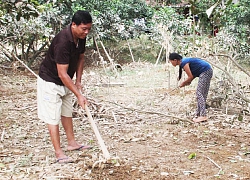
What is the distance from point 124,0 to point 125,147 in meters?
10.9

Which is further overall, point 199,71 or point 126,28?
point 126,28

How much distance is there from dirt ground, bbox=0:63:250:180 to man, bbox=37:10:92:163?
38 centimetres

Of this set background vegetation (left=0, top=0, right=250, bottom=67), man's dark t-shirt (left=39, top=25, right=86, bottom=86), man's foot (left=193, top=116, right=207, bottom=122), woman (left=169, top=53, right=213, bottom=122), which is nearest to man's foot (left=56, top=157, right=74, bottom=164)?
man's dark t-shirt (left=39, top=25, right=86, bottom=86)

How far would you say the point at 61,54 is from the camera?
3365 mm

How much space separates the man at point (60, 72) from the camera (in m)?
3.37

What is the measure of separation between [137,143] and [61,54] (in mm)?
1617

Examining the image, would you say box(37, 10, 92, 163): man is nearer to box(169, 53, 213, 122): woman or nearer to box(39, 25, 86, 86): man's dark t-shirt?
box(39, 25, 86, 86): man's dark t-shirt

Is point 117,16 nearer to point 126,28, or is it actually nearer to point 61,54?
point 126,28

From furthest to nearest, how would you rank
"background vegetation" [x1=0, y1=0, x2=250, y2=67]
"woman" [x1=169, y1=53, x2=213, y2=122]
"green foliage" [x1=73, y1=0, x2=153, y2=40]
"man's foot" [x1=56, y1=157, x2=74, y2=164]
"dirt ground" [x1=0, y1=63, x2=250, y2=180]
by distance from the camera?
"green foliage" [x1=73, y1=0, x2=153, y2=40] → "background vegetation" [x1=0, y1=0, x2=250, y2=67] → "woman" [x1=169, y1=53, x2=213, y2=122] → "man's foot" [x1=56, y1=157, x2=74, y2=164] → "dirt ground" [x1=0, y1=63, x2=250, y2=180]

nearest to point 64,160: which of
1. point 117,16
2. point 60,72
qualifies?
point 60,72

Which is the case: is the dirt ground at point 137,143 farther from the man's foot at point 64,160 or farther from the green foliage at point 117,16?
the green foliage at point 117,16

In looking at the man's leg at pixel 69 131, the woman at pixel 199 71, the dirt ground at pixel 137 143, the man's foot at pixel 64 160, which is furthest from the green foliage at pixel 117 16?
the man's foot at pixel 64 160

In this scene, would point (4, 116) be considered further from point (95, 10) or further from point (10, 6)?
A: point (95, 10)

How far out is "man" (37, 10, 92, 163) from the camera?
337 centimetres
